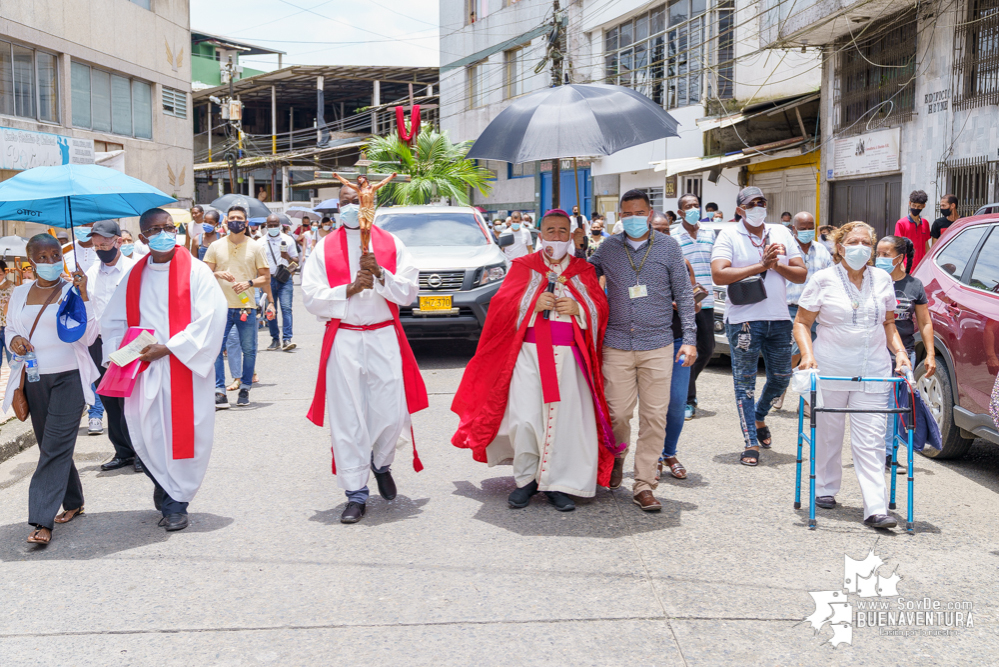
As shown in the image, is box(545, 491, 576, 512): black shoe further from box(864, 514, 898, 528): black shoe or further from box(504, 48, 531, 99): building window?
box(504, 48, 531, 99): building window

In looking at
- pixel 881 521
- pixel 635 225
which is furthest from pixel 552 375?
pixel 881 521

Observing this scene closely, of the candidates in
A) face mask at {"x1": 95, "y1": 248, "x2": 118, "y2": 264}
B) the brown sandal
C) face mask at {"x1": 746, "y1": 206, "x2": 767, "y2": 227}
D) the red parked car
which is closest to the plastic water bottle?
the brown sandal

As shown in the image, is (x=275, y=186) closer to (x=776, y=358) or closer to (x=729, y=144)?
(x=729, y=144)

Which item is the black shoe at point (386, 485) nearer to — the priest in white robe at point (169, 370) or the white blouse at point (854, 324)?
the priest in white robe at point (169, 370)

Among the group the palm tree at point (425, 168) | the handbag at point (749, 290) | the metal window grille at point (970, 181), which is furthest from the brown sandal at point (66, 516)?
the palm tree at point (425, 168)

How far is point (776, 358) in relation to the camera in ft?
23.2

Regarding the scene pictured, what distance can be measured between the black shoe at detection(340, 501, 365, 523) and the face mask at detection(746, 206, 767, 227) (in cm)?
344

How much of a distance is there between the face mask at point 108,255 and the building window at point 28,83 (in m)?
14.1

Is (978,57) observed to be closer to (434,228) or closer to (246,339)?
(434,228)

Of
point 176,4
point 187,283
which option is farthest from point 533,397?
point 176,4

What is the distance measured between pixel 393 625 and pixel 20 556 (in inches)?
90.4

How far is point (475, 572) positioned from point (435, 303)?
678cm

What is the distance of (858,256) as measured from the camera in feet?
17.9

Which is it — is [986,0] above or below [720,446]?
above
